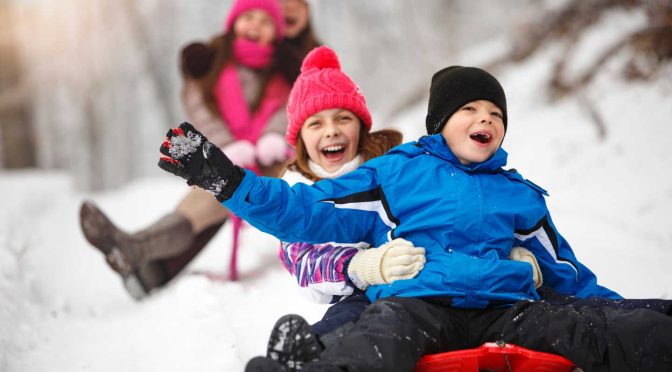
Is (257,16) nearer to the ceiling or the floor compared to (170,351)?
nearer to the ceiling

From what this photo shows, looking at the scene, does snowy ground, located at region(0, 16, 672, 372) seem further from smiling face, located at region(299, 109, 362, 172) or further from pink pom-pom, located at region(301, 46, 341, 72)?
pink pom-pom, located at region(301, 46, 341, 72)

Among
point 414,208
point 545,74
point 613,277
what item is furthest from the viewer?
point 545,74

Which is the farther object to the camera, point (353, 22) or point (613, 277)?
point (353, 22)

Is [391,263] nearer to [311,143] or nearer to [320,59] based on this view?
[311,143]

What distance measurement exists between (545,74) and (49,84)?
Answer: 299 inches

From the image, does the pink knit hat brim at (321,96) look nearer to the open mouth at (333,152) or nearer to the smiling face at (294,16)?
the open mouth at (333,152)

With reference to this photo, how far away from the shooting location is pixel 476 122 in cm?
213

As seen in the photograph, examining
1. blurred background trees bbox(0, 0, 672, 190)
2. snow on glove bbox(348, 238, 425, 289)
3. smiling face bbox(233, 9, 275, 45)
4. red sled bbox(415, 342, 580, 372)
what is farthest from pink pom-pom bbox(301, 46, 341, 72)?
blurred background trees bbox(0, 0, 672, 190)

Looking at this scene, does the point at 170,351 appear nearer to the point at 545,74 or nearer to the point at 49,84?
the point at 545,74

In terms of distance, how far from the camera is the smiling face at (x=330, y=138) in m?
2.58

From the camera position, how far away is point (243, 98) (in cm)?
400

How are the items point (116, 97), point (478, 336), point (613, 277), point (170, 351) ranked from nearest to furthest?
point (478, 336)
point (170, 351)
point (613, 277)
point (116, 97)

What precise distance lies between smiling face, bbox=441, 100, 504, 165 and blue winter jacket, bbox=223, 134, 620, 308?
34mm

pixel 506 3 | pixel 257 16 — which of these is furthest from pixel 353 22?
pixel 257 16
